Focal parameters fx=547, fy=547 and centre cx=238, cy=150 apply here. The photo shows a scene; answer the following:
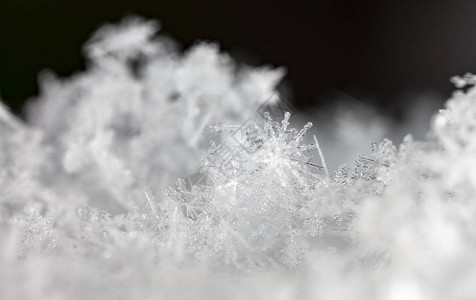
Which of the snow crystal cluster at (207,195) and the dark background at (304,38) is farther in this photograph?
the dark background at (304,38)

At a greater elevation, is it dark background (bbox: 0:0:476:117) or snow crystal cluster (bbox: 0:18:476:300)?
dark background (bbox: 0:0:476:117)

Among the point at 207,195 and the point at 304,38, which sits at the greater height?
the point at 304,38

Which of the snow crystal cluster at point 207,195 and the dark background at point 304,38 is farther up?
the dark background at point 304,38

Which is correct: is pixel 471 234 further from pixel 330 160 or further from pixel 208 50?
pixel 208 50

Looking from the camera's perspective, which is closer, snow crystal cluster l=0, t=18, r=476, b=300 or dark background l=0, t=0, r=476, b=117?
snow crystal cluster l=0, t=18, r=476, b=300

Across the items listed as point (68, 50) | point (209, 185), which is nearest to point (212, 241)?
point (209, 185)
